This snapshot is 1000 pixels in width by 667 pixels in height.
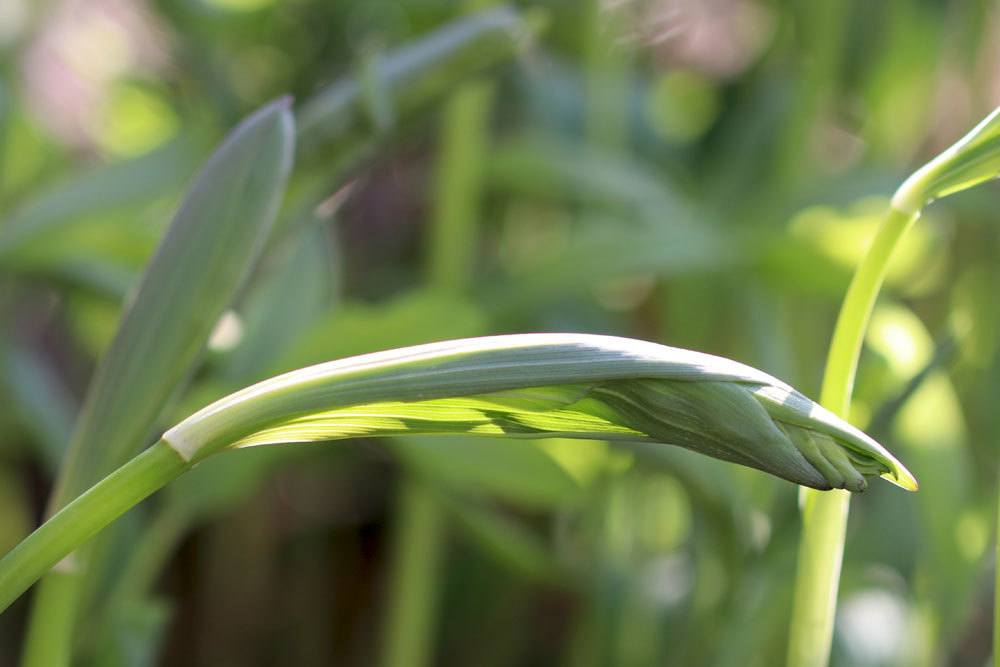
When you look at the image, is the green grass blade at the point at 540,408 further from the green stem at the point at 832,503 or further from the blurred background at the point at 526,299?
the blurred background at the point at 526,299

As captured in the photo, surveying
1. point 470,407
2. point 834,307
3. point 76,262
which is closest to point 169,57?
point 76,262

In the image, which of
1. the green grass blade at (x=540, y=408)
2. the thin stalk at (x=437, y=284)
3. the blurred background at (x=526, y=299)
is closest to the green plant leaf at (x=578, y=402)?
the green grass blade at (x=540, y=408)

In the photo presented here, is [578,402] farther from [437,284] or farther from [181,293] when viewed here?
[437,284]

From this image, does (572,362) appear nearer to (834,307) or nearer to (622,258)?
(622,258)

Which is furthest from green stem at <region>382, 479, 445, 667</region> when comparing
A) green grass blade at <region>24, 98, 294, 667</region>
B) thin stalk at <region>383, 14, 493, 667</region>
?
green grass blade at <region>24, 98, 294, 667</region>

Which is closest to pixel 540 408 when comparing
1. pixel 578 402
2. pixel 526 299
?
pixel 578 402

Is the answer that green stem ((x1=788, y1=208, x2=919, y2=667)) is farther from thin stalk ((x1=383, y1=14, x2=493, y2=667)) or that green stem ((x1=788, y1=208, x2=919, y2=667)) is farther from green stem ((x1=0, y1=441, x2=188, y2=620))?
thin stalk ((x1=383, y1=14, x2=493, y2=667))

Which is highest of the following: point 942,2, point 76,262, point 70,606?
point 942,2
